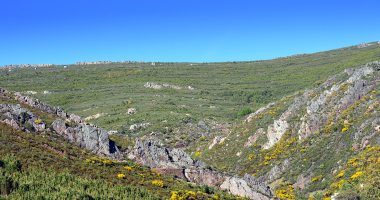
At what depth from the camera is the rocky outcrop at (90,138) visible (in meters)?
37.6

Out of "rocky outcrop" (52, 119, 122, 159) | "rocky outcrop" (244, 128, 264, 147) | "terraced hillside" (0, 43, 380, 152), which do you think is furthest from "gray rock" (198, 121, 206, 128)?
"rocky outcrop" (52, 119, 122, 159)

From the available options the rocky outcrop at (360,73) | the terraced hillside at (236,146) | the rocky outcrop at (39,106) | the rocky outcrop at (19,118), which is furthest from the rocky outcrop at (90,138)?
the rocky outcrop at (360,73)

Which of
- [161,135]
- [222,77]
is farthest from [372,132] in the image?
[222,77]

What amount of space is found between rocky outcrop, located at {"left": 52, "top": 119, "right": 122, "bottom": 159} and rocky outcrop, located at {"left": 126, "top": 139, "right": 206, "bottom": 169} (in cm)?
233

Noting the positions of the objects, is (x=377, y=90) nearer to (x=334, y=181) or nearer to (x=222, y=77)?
(x=334, y=181)

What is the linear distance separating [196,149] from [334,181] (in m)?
33.7

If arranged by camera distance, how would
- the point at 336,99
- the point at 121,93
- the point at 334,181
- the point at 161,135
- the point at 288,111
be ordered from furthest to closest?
the point at 121,93, the point at 161,135, the point at 288,111, the point at 336,99, the point at 334,181

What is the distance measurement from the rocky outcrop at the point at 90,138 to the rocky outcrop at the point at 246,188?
14590 mm

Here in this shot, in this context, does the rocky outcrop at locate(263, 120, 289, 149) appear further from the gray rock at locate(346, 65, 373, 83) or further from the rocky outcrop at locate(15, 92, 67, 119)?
the rocky outcrop at locate(15, 92, 67, 119)

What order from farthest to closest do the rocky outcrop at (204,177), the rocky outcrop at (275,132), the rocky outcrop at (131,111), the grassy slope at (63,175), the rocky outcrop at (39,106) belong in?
the rocky outcrop at (131,111)
the rocky outcrop at (275,132)
the rocky outcrop at (39,106)
the rocky outcrop at (204,177)
the grassy slope at (63,175)

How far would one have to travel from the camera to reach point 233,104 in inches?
4774

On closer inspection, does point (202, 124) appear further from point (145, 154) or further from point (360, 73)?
point (145, 154)

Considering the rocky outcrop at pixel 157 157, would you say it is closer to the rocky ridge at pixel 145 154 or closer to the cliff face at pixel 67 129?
the rocky ridge at pixel 145 154

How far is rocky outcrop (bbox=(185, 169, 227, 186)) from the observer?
1432 inches
